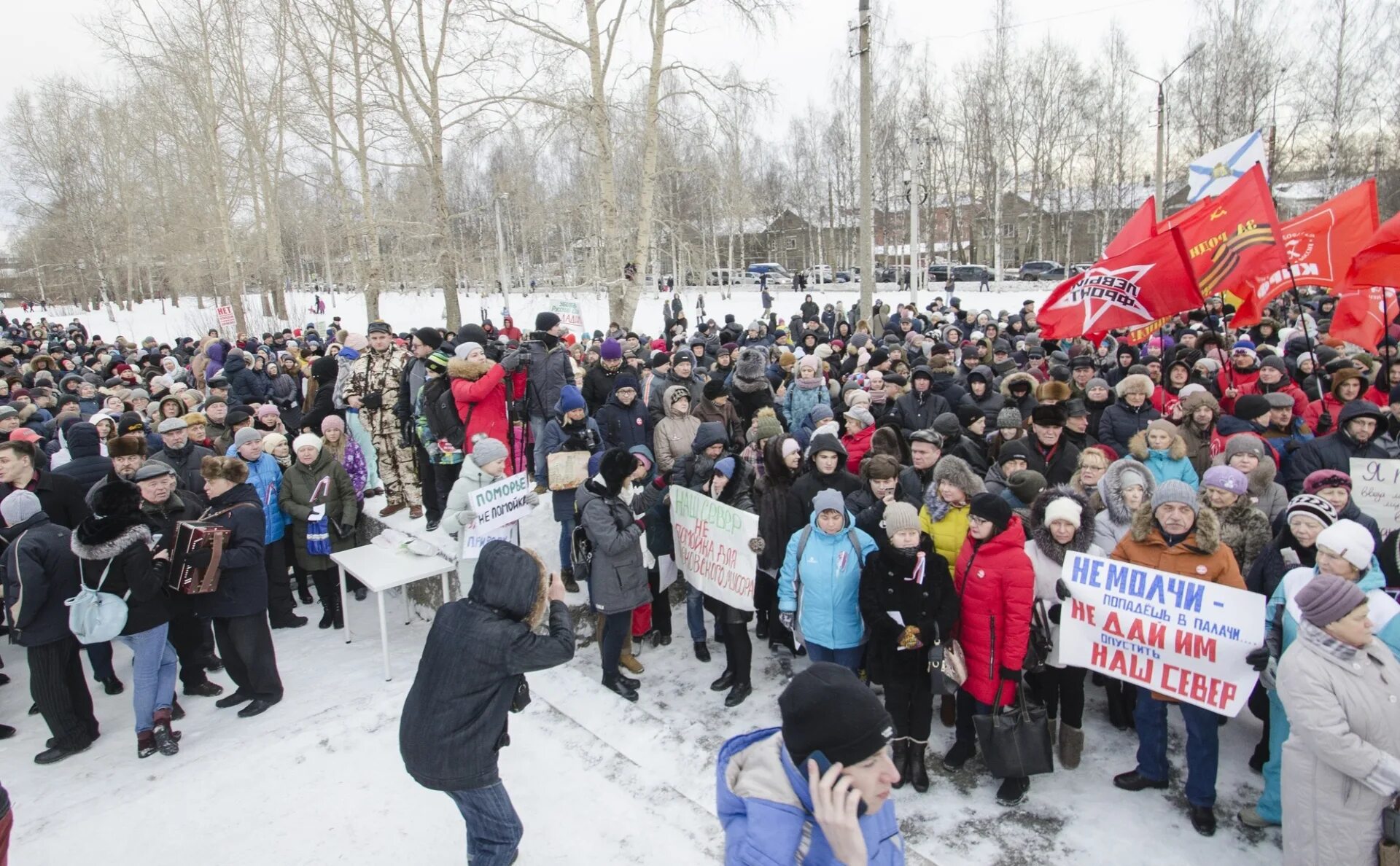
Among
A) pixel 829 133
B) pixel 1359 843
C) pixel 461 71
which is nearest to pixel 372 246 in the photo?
pixel 461 71

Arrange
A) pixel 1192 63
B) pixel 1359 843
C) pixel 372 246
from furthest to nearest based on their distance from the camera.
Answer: pixel 1192 63
pixel 372 246
pixel 1359 843

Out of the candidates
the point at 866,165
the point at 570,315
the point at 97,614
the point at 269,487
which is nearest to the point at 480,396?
the point at 269,487

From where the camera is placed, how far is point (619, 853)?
376cm

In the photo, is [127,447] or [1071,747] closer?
[1071,747]

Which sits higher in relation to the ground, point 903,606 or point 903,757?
point 903,606

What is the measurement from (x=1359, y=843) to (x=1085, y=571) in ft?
4.96

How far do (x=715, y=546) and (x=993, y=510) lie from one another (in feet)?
6.55

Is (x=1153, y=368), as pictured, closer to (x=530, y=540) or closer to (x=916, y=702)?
(x=916, y=702)

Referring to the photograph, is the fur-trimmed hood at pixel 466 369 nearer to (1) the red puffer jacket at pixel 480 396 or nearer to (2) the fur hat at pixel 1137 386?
(1) the red puffer jacket at pixel 480 396

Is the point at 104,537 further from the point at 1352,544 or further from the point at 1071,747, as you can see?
the point at 1352,544

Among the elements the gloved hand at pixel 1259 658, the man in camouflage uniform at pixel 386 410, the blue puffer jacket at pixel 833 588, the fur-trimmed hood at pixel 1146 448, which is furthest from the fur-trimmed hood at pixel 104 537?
the fur-trimmed hood at pixel 1146 448

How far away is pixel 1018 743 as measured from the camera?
4066 millimetres

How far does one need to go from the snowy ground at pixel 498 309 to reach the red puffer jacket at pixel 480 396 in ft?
76.3

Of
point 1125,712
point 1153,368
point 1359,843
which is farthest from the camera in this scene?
point 1153,368
